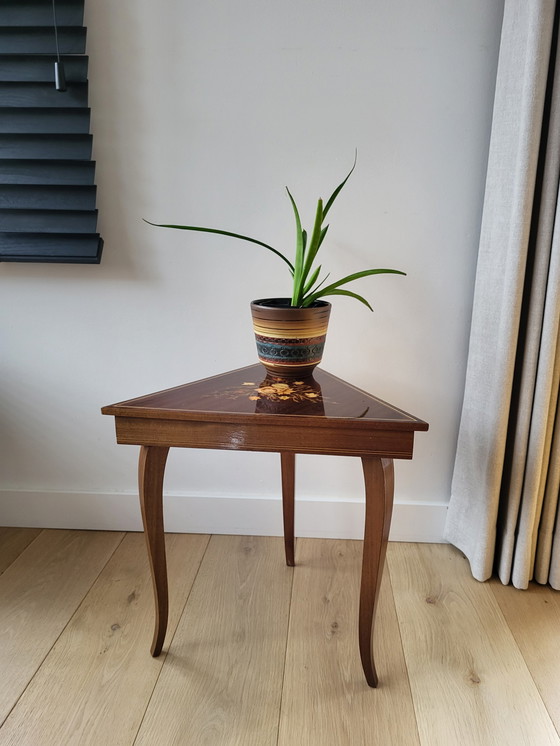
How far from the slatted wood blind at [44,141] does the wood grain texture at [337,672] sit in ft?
3.50

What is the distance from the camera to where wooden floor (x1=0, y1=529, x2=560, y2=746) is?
3.68ft

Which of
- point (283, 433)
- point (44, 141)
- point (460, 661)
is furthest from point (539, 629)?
point (44, 141)

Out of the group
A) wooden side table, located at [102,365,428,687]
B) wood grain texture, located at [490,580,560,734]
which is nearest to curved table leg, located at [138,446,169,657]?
wooden side table, located at [102,365,428,687]

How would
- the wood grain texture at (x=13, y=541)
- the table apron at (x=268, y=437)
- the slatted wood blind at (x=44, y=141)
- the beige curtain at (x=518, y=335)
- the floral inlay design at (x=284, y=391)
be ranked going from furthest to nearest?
the wood grain texture at (x=13, y=541), the slatted wood blind at (x=44, y=141), the beige curtain at (x=518, y=335), the floral inlay design at (x=284, y=391), the table apron at (x=268, y=437)

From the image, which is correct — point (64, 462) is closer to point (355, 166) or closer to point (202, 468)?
point (202, 468)

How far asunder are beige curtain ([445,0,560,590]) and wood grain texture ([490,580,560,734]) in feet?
0.13

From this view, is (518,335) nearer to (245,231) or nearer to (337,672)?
(245,231)

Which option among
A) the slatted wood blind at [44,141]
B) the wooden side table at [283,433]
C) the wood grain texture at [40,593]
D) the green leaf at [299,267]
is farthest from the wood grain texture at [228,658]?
the slatted wood blind at [44,141]

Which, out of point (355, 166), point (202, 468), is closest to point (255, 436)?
point (202, 468)

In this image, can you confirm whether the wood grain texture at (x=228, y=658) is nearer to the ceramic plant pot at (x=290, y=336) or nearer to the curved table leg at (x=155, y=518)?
the curved table leg at (x=155, y=518)

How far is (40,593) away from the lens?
59.3 inches

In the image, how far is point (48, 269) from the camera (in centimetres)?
165

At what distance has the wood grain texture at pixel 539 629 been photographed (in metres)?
1.23

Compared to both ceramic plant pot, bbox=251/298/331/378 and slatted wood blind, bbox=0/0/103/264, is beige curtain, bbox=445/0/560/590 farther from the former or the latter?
slatted wood blind, bbox=0/0/103/264
